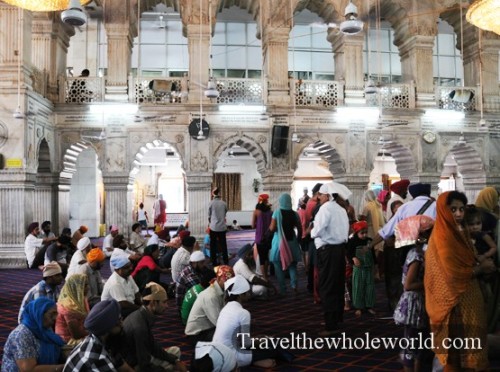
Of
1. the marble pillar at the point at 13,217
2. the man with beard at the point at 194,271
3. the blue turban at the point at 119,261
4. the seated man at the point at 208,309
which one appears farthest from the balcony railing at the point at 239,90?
the seated man at the point at 208,309

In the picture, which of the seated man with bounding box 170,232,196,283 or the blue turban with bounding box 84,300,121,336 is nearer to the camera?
the blue turban with bounding box 84,300,121,336

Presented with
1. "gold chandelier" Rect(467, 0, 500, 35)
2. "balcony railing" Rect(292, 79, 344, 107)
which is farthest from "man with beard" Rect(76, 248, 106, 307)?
"balcony railing" Rect(292, 79, 344, 107)

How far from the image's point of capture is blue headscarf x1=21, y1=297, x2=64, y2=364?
2.61m

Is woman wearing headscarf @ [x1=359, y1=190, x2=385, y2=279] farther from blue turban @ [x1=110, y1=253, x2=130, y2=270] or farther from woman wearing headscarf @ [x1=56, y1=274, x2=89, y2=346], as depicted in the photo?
woman wearing headscarf @ [x1=56, y1=274, x2=89, y2=346]

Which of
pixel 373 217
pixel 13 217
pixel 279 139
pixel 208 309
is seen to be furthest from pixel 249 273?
pixel 279 139

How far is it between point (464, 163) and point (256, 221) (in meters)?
7.96

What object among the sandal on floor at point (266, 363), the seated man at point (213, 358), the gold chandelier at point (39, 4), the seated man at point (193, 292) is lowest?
the sandal on floor at point (266, 363)

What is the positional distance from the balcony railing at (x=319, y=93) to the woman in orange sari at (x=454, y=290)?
9.00m

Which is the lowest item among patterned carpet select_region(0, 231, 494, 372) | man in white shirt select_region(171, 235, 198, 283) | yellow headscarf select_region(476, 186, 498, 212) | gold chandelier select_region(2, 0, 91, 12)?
patterned carpet select_region(0, 231, 494, 372)

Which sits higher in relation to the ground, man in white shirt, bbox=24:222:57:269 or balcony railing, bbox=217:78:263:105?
balcony railing, bbox=217:78:263:105

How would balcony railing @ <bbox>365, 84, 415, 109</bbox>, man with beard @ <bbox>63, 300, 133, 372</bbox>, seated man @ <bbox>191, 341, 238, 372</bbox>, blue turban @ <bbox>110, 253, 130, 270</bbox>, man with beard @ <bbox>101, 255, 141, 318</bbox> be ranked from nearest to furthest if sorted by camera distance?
man with beard @ <bbox>63, 300, 133, 372</bbox>
seated man @ <bbox>191, 341, 238, 372</bbox>
man with beard @ <bbox>101, 255, 141, 318</bbox>
blue turban @ <bbox>110, 253, 130, 270</bbox>
balcony railing @ <bbox>365, 84, 415, 109</bbox>

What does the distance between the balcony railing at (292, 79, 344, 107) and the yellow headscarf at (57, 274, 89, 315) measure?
8487 millimetres

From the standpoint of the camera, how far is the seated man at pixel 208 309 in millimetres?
3637

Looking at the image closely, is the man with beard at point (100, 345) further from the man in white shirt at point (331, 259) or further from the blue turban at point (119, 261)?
the man in white shirt at point (331, 259)
